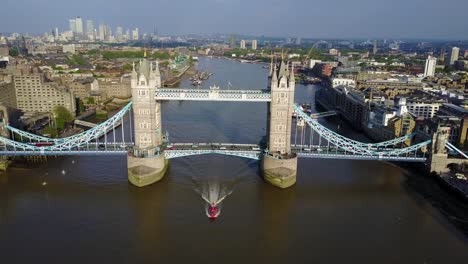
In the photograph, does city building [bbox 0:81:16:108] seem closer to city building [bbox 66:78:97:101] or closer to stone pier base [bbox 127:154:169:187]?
city building [bbox 66:78:97:101]

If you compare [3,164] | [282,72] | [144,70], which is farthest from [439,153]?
[3,164]

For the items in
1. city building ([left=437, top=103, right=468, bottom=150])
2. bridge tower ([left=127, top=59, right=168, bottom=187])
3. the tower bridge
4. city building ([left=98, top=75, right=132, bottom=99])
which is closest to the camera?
bridge tower ([left=127, top=59, right=168, bottom=187])

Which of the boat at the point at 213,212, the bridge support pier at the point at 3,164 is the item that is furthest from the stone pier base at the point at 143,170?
the bridge support pier at the point at 3,164

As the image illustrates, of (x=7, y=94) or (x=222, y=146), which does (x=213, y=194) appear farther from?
(x=7, y=94)

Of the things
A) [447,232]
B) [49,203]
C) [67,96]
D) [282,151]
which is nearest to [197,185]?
[282,151]

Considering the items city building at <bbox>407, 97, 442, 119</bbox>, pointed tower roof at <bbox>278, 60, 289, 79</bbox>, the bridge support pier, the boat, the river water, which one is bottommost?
the river water

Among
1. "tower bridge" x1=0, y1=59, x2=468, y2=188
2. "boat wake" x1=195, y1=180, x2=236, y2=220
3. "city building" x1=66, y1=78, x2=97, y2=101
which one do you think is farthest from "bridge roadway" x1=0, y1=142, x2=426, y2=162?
"city building" x1=66, y1=78, x2=97, y2=101

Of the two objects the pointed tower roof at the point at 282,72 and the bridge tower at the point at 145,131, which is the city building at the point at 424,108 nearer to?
the pointed tower roof at the point at 282,72
